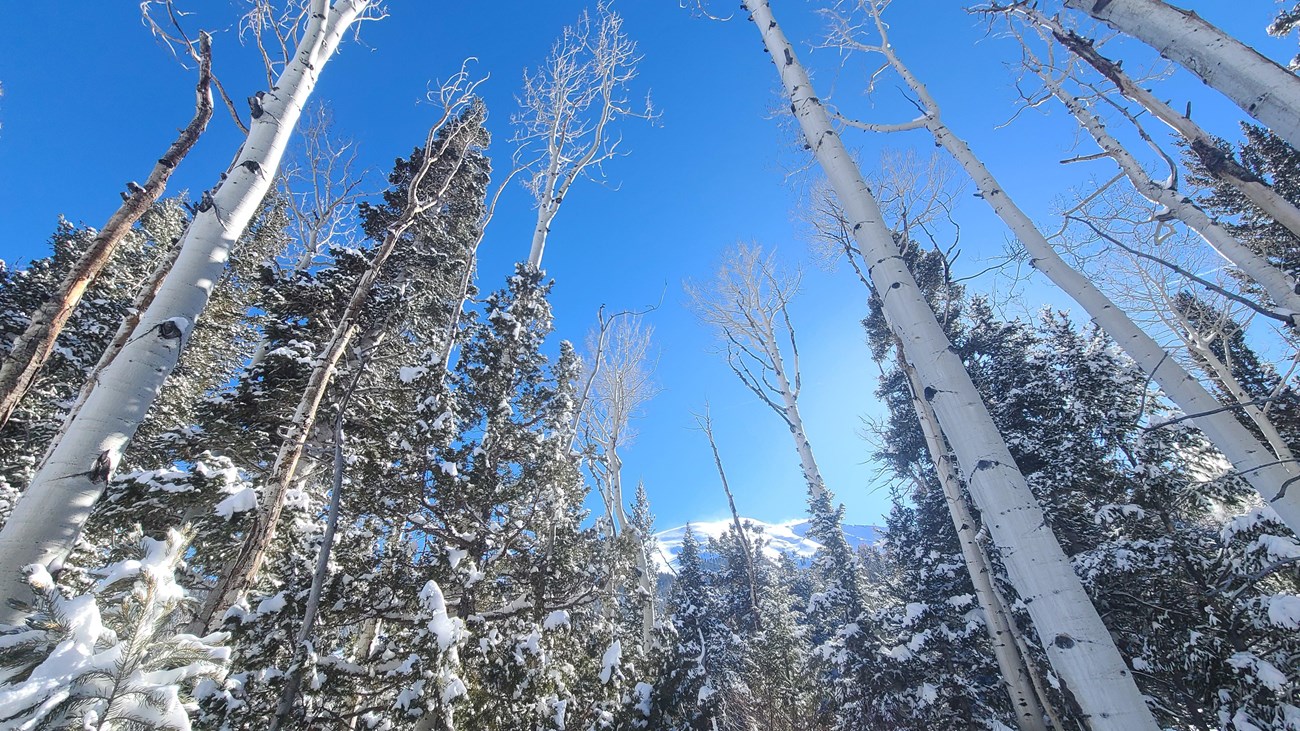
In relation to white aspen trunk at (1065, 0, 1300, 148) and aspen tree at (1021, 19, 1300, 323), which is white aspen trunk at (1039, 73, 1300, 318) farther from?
white aspen trunk at (1065, 0, 1300, 148)

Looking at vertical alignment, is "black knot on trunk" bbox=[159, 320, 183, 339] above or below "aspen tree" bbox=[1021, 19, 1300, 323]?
below

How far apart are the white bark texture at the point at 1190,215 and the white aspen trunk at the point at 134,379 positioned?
836cm

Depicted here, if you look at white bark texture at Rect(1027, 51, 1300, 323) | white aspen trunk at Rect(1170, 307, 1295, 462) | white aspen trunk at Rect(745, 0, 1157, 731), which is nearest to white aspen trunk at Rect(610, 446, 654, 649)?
white aspen trunk at Rect(745, 0, 1157, 731)

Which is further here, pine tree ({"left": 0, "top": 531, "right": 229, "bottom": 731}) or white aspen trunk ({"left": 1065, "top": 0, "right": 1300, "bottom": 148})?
white aspen trunk ({"left": 1065, "top": 0, "right": 1300, "bottom": 148})

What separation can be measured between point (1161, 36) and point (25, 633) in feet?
19.2

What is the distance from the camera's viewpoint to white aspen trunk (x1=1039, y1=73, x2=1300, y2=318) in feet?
15.2

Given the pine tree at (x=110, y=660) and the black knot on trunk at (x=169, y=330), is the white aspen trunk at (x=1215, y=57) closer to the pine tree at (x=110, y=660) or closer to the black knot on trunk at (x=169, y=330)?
the pine tree at (x=110, y=660)

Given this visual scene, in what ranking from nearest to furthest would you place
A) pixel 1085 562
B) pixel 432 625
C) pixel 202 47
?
pixel 202 47
pixel 432 625
pixel 1085 562

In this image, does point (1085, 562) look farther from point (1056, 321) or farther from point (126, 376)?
point (126, 376)

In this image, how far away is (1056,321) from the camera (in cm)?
1201

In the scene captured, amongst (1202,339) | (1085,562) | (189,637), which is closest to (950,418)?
(189,637)

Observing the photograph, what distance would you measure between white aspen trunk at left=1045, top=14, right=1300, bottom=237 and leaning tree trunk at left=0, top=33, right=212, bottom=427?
722 centimetres

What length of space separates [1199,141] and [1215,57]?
211 centimetres

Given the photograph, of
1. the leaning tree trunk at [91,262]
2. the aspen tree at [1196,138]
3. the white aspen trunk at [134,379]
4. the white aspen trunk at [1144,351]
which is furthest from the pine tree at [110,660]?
the aspen tree at [1196,138]
